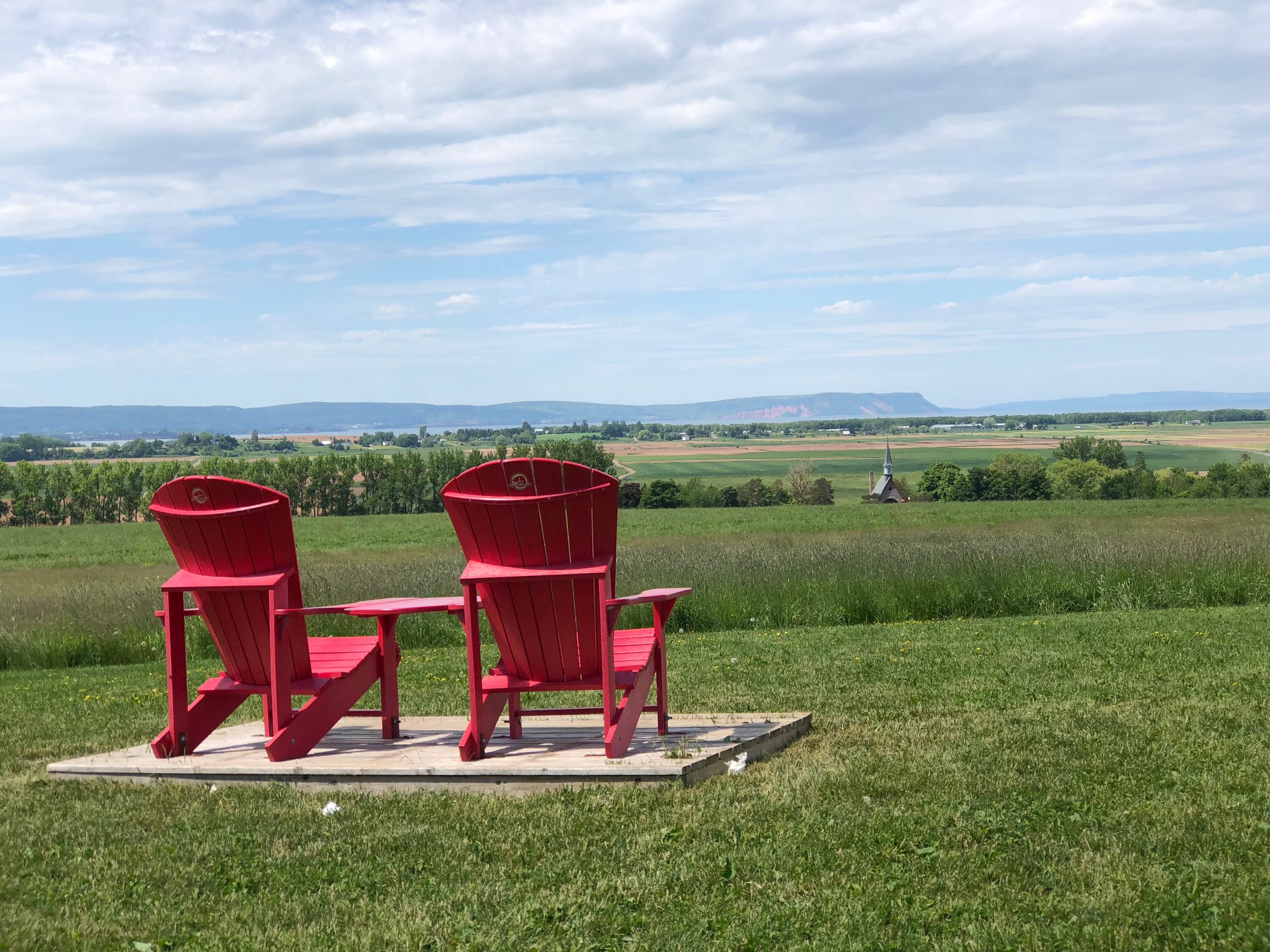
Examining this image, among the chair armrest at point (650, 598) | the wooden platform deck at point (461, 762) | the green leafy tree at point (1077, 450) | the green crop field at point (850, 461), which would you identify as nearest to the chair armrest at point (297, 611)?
the wooden platform deck at point (461, 762)

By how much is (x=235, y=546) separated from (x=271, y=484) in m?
74.1

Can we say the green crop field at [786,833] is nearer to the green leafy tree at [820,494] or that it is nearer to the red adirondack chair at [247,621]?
the red adirondack chair at [247,621]

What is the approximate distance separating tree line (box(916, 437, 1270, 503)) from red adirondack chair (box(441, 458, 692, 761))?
60.8m

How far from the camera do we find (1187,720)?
5.64 m

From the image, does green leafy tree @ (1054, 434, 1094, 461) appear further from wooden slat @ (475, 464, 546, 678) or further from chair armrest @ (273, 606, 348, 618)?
chair armrest @ (273, 606, 348, 618)

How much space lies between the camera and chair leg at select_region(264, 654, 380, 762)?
17.3ft

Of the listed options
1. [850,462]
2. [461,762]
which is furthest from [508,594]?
[850,462]

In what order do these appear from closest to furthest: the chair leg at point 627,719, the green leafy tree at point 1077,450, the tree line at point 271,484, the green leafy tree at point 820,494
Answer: the chair leg at point 627,719, the green leafy tree at point 820,494, the tree line at point 271,484, the green leafy tree at point 1077,450

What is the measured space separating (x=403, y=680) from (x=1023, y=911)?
653cm

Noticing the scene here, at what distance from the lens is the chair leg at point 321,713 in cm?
526

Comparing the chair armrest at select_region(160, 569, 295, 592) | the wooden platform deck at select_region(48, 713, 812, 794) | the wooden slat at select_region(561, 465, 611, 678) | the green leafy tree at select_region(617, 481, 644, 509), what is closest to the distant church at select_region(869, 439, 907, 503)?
the green leafy tree at select_region(617, 481, 644, 509)

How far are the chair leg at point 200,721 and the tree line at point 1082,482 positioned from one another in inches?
2398

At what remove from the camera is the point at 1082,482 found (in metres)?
75.1

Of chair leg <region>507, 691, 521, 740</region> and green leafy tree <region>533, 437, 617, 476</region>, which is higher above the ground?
chair leg <region>507, 691, 521, 740</region>
